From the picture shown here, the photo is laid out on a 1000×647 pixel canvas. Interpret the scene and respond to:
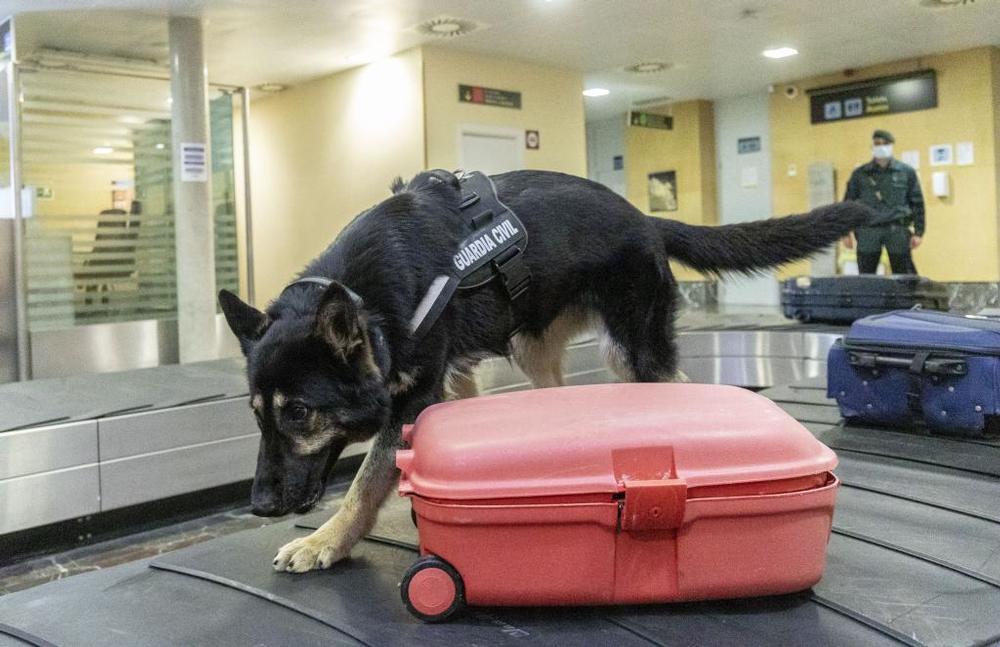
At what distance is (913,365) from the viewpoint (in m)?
2.92

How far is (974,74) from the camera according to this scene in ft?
37.7

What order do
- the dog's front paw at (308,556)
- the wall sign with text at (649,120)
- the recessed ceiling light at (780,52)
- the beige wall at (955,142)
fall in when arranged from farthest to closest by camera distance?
the wall sign with text at (649,120)
the beige wall at (955,142)
the recessed ceiling light at (780,52)
the dog's front paw at (308,556)

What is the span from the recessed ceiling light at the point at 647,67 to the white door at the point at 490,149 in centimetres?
201

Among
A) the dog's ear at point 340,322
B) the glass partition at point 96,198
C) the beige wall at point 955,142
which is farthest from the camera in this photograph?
the beige wall at point 955,142

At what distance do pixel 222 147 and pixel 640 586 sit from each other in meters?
9.45

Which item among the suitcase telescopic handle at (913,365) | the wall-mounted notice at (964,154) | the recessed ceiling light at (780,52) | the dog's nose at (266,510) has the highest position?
the recessed ceiling light at (780,52)

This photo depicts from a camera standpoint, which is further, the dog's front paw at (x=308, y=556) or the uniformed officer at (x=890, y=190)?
the uniformed officer at (x=890, y=190)

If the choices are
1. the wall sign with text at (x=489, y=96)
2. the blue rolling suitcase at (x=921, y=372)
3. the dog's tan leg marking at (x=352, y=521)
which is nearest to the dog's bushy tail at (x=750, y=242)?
the blue rolling suitcase at (x=921, y=372)

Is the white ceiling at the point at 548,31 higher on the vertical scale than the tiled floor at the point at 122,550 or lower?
higher

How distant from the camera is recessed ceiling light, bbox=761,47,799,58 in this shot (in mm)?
11062

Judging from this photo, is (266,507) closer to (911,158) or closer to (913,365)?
(913,365)

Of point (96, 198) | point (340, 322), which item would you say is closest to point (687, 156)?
point (96, 198)

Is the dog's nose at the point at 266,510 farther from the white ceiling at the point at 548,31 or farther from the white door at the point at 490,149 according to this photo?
the white door at the point at 490,149

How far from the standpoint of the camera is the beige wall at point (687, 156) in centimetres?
1477
